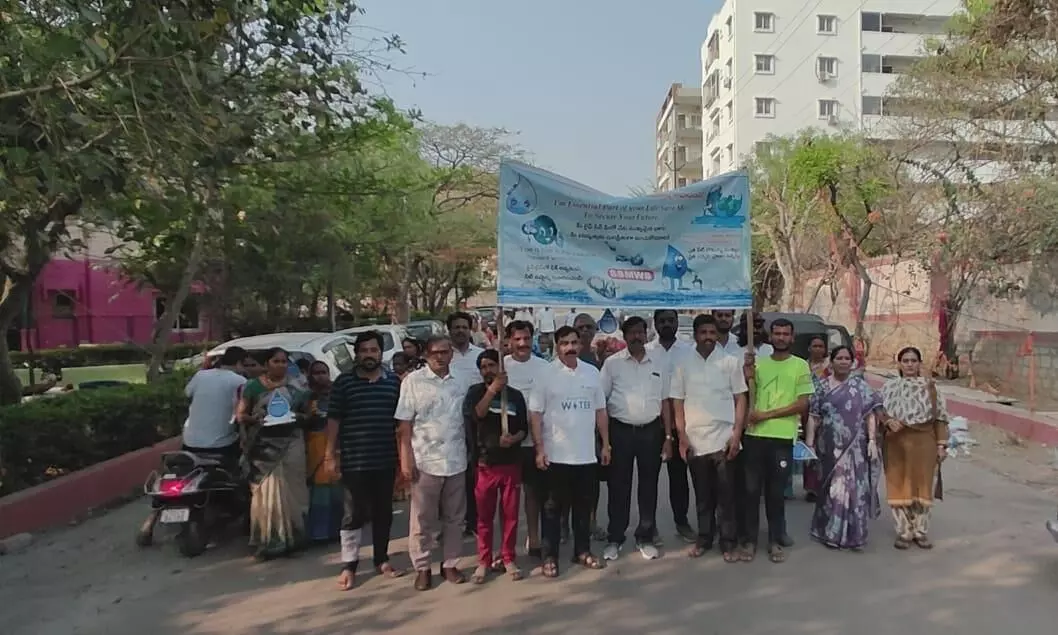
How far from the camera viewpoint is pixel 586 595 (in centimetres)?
557

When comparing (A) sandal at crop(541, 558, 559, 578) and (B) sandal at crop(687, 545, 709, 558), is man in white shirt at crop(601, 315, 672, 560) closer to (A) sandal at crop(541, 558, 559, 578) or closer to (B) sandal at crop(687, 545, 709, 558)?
(B) sandal at crop(687, 545, 709, 558)

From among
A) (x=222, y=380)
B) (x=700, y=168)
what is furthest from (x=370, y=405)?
(x=700, y=168)

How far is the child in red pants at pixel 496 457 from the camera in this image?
582 centimetres

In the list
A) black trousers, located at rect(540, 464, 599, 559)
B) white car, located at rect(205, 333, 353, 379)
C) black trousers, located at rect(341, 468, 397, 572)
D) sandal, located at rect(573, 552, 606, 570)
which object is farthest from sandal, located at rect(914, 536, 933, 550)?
white car, located at rect(205, 333, 353, 379)

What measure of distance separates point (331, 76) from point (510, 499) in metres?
5.03

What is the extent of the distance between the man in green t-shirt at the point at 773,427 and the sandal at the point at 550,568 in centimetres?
136

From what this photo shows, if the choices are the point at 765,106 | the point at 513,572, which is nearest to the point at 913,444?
the point at 513,572

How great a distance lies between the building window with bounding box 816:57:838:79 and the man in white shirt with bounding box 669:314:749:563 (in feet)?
179

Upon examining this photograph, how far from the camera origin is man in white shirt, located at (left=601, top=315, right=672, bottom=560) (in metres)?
6.23

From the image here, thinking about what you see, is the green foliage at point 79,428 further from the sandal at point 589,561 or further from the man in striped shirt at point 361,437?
the sandal at point 589,561

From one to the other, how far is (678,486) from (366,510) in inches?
93.4

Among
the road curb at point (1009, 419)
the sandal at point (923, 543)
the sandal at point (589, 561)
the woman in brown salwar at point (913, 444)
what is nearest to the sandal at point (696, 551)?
the sandal at point (589, 561)

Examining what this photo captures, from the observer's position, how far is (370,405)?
5.93 metres

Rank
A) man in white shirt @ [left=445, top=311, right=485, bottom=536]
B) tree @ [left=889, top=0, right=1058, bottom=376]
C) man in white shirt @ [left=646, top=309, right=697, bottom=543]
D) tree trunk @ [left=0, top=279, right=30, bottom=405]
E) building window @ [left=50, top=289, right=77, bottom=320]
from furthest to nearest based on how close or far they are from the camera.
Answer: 1. building window @ [left=50, top=289, right=77, bottom=320]
2. tree @ [left=889, top=0, right=1058, bottom=376]
3. tree trunk @ [left=0, top=279, right=30, bottom=405]
4. man in white shirt @ [left=445, top=311, right=485, bottom=536]
5. man in white shirt @ [left=646, top=309, right=697, bottom=543]
